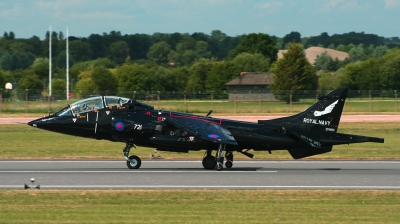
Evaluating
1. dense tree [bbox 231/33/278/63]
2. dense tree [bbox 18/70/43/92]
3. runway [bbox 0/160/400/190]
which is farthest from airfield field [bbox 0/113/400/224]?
dense tree [bbox 231/33/278/63]

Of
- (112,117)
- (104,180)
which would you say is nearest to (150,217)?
(104,180)

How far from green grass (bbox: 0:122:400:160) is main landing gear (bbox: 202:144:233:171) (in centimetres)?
441

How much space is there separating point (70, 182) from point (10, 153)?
1085cm

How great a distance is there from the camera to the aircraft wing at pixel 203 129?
2327 centimetres

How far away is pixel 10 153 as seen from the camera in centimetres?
3080

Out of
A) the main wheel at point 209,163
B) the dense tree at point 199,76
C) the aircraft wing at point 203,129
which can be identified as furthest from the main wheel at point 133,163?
the dense tree at point 199,76

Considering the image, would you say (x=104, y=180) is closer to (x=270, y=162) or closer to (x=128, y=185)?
(x=128, y=185)

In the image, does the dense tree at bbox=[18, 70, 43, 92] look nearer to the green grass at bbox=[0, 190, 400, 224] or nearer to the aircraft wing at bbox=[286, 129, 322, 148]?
the aircraft wing at bbox=[286, 129, 322, 148]

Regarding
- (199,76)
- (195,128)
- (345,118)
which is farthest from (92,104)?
(199,76)

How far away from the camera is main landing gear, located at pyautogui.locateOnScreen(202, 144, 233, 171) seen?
24.0 m

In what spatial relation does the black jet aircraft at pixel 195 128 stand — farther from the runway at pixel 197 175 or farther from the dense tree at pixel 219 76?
the dense tree at pixel 219 76

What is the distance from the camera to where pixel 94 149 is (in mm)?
33281

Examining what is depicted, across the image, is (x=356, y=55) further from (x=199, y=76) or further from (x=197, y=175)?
(x=197, y=175)

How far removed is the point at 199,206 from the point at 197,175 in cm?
621
